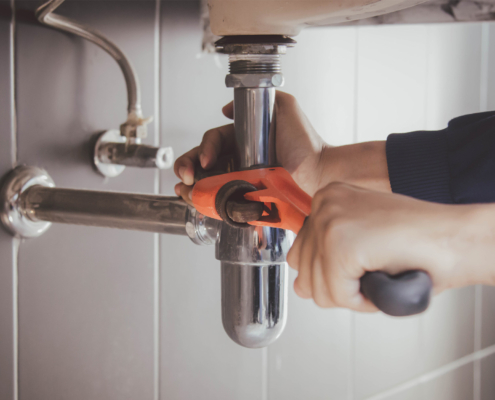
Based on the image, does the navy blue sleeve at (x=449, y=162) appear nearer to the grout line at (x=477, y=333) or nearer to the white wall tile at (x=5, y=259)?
the white wall tile at (x=5, y=259)

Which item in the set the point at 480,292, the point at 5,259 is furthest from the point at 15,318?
the point at 480,292

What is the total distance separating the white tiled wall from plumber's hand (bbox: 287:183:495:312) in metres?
0.35

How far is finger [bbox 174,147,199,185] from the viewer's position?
0.38 metres

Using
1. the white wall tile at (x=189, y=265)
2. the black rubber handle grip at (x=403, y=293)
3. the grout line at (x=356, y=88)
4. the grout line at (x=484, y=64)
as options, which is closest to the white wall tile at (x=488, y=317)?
the grout line at (x=484, y=64)

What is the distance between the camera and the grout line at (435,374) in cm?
91

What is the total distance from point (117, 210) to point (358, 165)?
275 mm

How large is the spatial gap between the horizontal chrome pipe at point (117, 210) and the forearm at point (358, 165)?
230 mm

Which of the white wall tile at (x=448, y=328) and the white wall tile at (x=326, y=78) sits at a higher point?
the white wall tile at (x=326, y=78)

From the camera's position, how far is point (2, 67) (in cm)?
44

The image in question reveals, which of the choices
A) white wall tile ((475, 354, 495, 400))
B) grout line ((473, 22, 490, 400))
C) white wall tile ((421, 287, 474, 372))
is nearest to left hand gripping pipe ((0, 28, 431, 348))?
white wall tile ((421, 287, 474, 372))

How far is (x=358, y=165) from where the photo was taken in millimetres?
534

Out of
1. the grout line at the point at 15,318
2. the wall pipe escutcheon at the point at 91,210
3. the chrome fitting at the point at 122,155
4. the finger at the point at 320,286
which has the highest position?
the chrome fitting at the point at 122,155

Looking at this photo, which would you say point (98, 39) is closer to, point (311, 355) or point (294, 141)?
point (294, 141)

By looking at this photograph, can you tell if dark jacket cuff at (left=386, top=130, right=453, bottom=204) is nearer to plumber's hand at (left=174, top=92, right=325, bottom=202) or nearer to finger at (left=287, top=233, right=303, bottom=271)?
plumber's hand at (left=174, top=92, right=325, bottom=202)
